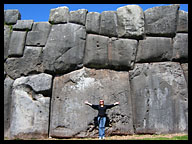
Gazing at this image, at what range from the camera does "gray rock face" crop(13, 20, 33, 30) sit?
6.57 meters

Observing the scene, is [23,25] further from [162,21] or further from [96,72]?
[162,21]

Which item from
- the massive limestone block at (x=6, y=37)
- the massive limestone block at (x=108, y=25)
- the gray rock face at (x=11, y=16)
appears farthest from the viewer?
the gray rock face at (x=11, y=16)

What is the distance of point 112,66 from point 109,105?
4.19ft

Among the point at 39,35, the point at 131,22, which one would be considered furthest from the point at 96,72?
the point at 39,35

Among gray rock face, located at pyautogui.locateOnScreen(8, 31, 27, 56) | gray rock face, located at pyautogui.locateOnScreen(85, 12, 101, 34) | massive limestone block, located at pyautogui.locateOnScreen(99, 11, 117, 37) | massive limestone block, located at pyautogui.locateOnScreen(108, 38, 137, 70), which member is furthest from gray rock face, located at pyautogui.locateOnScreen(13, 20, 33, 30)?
massive limestone block, located at pyautogui.locateOnScreen(108, 38, 137, 70)

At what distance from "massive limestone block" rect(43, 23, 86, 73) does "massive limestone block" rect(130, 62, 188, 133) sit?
1.84m

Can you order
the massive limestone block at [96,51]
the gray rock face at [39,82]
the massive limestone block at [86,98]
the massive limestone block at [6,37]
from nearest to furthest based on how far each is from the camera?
1. the massive limestone block at [86,98]
2. the gray rock face at [39,82]
3. the massive limestone block at [96,51]
4. the massive limestone block at [6,37]

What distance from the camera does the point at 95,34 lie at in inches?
253

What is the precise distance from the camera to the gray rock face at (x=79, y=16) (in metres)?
6.41

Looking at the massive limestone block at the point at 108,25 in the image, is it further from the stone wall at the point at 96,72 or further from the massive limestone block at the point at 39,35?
the massive limestone block at the point at 39,35

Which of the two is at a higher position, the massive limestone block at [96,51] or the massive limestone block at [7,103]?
the massive limestone block at [96,51]

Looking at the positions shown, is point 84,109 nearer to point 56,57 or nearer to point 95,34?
point 56,57

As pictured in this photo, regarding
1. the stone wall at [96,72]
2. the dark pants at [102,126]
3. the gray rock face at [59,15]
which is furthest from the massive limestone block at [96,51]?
the dark pants at [102,126]
